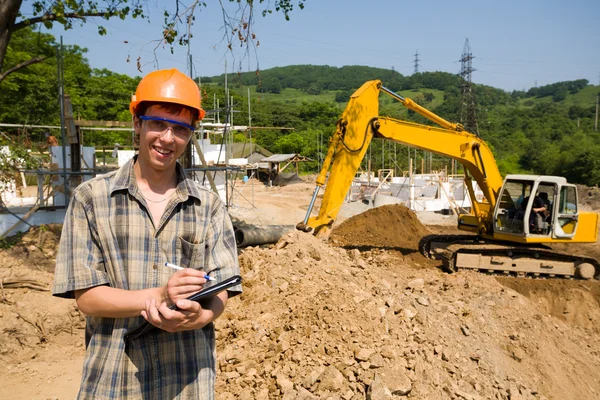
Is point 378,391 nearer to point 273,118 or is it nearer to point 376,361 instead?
point 376,361

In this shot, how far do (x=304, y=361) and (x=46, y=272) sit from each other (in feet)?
15.9

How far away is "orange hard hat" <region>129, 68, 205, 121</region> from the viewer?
1.78 metres

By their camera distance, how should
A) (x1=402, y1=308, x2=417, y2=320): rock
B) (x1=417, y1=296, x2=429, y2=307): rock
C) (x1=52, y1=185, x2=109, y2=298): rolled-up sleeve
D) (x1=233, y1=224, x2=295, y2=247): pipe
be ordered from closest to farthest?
(x1=52, y1=185, x2=109, y2=298): rolled-up sleeve < (x1=402, y1=308, x2=417, y2=320): rock < (x1=417, y1=296, x2=429, y2=307): rock < (x1=233, y1=224, x2=295, y2=247): pipe

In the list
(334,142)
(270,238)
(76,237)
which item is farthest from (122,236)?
(270,238)

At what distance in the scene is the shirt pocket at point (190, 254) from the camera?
5.98ft

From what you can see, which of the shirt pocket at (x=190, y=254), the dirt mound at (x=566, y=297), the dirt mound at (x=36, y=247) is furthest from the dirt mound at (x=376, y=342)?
the dirt mound at (x=36, y=247)

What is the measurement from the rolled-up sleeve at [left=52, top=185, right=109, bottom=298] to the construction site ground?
2.87m

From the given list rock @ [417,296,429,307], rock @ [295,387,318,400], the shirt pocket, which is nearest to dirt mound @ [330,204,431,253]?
rock @ [417,296,429,307]

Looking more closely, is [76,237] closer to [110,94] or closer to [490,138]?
[110,94]

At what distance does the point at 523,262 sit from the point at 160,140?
32.7 feet

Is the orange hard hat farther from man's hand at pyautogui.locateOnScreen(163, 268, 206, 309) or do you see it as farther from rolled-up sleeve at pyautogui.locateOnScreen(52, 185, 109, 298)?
A: man's hand at pyautogui.locateOnScreen(163, 268, 206, 309)

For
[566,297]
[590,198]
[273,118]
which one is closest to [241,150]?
[273,118]

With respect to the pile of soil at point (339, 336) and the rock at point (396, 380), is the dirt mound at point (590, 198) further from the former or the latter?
the rock at point (396, 380)

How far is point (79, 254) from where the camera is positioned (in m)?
1.69
